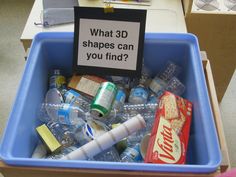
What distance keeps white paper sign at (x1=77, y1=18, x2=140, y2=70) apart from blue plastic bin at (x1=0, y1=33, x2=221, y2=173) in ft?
0.23

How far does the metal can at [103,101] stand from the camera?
0.86 metres

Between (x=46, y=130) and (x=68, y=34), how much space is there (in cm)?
34

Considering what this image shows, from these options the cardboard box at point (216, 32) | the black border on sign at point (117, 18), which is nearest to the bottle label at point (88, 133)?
the black border on sign at point (117, 18)

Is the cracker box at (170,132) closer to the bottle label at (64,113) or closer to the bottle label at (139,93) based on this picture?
the bottle label at (139,93)

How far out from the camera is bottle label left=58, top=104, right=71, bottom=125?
0.88m

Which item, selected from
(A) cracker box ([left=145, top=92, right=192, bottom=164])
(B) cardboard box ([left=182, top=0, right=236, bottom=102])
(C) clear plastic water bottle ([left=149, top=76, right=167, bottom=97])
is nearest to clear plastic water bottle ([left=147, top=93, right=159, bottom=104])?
(C) clear plastic water bottle ([left=149, top=76, right=167, bottom=97])

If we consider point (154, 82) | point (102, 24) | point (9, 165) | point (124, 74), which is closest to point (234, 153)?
point (154, 82)

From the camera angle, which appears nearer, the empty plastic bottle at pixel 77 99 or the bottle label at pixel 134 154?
the bottle label at pixel 134 154

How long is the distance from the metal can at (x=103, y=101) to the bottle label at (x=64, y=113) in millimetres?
73

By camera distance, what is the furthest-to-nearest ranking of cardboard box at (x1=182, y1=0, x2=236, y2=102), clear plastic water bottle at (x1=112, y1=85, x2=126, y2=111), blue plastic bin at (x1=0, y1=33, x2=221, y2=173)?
1. cardboard box at (x1=182, y1=0, x2=236, y2=102)
2. clear plastic water bottle at (x1=112, y1=85, x2=126, y2=111)
3. blue plastic bin at (x1=0, y1=33, x2=221, y2=173)

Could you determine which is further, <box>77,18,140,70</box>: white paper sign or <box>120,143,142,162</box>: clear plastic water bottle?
<box>77,18,140,70</box>: white paper sign

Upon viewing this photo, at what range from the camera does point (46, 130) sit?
0.89 m

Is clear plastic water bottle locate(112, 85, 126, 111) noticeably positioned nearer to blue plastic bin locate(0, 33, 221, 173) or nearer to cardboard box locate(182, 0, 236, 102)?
blue plastic bin locate(0, 33, 221, 173)

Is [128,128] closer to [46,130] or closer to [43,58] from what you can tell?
[46,130]
